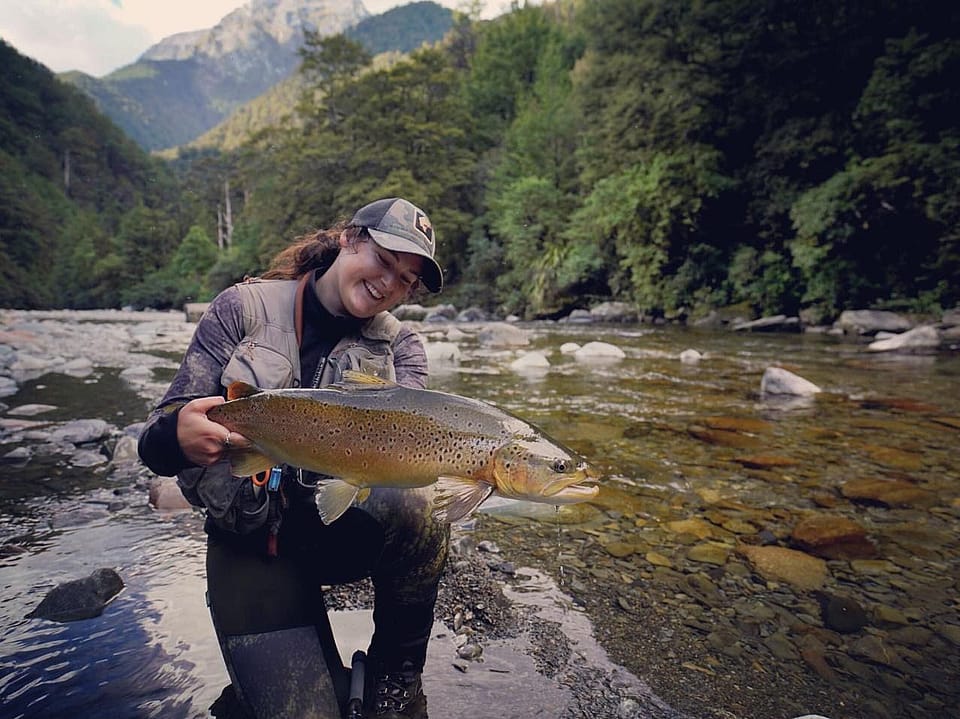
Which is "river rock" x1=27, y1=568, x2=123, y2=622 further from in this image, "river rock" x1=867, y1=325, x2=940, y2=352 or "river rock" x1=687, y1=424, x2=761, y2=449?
"river rock" x1=867, y1=325, x2=940, y2=352

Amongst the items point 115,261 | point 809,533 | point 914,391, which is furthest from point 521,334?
point 115,261

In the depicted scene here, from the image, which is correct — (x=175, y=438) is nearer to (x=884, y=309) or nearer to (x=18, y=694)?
(x=18, y=694)

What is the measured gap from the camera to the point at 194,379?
2111 mm

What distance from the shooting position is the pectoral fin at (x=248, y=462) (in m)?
1.88

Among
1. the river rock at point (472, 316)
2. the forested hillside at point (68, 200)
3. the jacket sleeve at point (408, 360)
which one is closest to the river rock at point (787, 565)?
the jacket sleeve at point (408, 360)

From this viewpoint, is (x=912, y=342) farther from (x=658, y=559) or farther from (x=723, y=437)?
(x=658, y=559)

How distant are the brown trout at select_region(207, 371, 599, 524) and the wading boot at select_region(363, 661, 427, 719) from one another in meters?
0.65

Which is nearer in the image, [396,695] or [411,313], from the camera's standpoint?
[396,695]

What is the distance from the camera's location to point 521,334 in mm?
16000

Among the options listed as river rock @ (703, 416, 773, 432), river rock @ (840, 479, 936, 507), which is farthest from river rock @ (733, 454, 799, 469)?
river rock @ (703, 416, 773, 432)

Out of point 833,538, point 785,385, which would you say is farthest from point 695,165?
point 833,538

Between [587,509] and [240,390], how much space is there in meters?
2.67

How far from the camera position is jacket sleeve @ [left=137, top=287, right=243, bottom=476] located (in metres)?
1.88

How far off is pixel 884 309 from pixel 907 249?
1987mm
